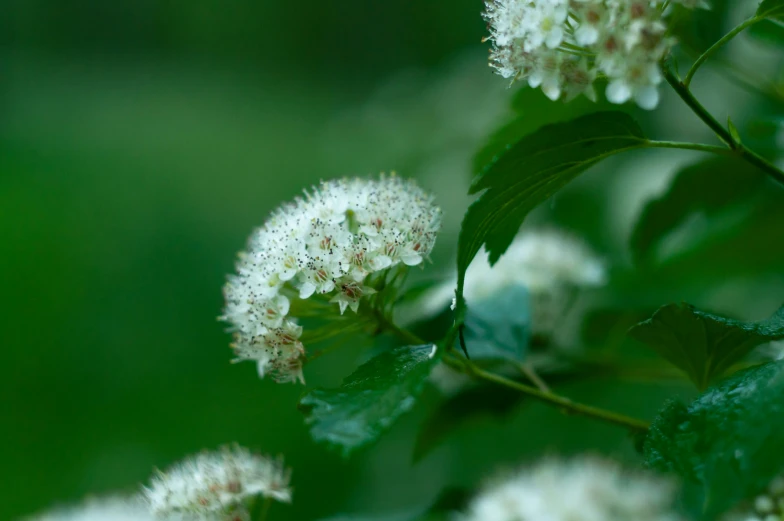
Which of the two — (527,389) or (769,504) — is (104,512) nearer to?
(527,389)

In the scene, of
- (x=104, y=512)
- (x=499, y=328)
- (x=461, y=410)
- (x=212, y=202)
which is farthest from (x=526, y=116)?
(x=212, y=202)

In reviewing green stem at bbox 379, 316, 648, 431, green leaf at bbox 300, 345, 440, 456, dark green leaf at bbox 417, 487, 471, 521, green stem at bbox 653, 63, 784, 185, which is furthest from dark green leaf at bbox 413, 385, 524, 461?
green stem at bbox 653, 63, 784, 185

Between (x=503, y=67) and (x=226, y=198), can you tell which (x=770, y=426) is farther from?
(x=226, y=198)

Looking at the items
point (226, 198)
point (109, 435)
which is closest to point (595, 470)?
point (109, 435)

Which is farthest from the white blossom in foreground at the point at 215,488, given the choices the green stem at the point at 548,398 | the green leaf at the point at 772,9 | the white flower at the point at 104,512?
the green leaf at the point at 772,9

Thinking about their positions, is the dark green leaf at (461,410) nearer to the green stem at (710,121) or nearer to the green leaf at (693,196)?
the green leaf at (693,196)
